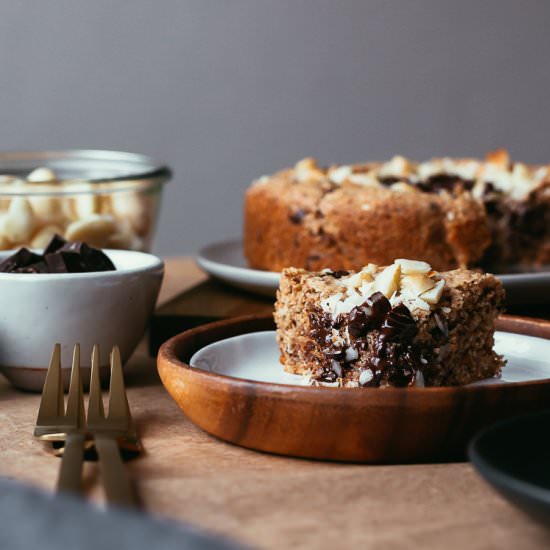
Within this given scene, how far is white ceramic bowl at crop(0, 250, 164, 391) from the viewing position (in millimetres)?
1174

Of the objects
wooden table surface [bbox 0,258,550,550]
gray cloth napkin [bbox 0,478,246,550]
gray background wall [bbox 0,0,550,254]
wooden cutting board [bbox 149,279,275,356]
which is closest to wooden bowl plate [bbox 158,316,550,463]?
wooden table surface [bbox 0,258,550,550]

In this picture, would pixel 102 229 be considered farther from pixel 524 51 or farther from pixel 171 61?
pixel 524 51

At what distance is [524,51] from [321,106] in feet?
3.12

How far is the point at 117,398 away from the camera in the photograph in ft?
3.40

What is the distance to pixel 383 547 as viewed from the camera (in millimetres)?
708

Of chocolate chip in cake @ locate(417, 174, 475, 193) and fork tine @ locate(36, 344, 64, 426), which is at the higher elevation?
chocolate chip in cake @ locate(417, 174, 475, 193)

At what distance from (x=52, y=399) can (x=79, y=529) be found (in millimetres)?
486

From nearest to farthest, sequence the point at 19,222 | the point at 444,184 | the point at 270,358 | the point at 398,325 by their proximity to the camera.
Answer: the point at 398,325 → the point at 270,358 → the point at 19,222 → the point at 444,184

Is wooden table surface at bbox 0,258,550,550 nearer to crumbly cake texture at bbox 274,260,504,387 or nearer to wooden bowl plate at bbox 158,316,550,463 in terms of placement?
wooden bowl plate at bbox 158,316,550,463

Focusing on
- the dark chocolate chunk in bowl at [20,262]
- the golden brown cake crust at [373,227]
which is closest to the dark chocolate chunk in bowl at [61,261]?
the dark chocolate chunk in bowl at [20,262]

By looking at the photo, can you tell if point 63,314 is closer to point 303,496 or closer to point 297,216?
point 303,496

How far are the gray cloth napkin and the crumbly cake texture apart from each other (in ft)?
1.40

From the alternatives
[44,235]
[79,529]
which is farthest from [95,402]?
[44,235]

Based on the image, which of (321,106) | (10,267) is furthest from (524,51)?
(10,267)
